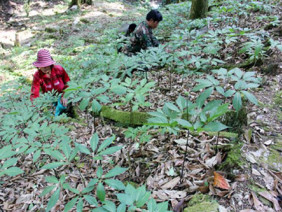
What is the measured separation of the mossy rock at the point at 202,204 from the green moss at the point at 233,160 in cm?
35

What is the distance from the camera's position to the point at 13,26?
1199cm

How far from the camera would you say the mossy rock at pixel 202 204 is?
4.90 ft

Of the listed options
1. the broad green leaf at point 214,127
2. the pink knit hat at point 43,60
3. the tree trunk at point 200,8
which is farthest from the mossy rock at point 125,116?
the tree trunk at point 200,8

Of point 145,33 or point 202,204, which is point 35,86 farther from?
point 202,204

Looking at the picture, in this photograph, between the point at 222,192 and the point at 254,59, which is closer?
the point at 222,192

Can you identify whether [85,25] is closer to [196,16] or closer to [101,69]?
[196,16]

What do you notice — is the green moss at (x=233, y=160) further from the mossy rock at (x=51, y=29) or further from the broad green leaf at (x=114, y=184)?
the mossy rock at (x=51, y=29)

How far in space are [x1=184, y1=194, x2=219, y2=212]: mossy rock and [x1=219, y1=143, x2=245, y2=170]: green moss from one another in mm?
352

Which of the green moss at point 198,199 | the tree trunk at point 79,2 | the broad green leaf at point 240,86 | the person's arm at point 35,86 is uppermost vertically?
the tree trunk at point 79,2

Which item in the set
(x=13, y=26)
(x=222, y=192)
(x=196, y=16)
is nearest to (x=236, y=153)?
(x=222, y=192)

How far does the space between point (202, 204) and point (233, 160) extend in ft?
1.69

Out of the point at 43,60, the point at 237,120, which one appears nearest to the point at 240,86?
the point at 237,120

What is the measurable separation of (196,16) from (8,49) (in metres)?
8.55

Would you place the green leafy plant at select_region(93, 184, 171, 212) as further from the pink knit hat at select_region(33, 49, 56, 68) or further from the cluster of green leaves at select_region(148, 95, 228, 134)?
the pink knit hat at select_region(33, 49, 56, 68)
